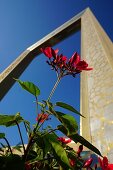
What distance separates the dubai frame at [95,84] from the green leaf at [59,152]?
1.73 metres

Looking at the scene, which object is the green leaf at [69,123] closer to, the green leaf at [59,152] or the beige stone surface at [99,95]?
the green leaf at [59,152]

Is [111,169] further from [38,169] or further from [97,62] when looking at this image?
[97,62]

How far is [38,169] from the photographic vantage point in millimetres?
771

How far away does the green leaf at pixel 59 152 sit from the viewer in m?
0.61

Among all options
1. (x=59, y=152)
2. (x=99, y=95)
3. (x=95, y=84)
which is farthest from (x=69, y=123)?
(x=95, y=84)

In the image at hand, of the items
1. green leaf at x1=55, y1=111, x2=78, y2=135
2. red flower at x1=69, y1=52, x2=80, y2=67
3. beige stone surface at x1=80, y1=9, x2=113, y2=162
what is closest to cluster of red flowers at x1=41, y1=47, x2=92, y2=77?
red flower at x1=69, y1=52, x2=80, y2=67

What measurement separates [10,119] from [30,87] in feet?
0.38

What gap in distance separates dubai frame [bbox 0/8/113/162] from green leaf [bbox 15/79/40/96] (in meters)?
1.68

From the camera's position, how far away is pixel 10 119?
716mm

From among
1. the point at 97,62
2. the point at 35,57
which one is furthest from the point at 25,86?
→ the point at 35,57

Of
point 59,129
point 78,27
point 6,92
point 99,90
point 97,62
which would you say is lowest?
point 59,129

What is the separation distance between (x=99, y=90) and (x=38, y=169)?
8.93 ft

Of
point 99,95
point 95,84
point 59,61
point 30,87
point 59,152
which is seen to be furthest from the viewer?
point 95,84

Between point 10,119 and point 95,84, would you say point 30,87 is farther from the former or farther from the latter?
point 95,84
